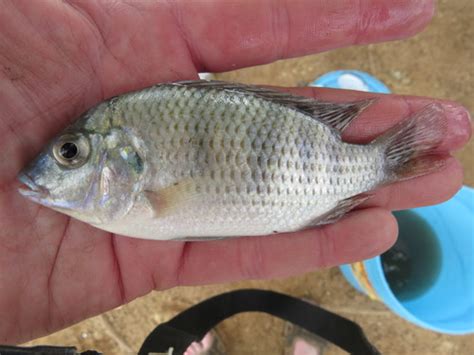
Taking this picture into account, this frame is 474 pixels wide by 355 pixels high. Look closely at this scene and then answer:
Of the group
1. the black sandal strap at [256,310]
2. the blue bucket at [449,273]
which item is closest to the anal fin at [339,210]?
the blue bucket at [449,273]

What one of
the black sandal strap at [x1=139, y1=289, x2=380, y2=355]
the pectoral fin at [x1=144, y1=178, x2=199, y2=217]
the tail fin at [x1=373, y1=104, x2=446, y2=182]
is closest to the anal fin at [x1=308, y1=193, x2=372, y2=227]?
the tail fin at [x1=373, y1=104, x2=446, y2=182]

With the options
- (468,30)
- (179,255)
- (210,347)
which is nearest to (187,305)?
(210,347)

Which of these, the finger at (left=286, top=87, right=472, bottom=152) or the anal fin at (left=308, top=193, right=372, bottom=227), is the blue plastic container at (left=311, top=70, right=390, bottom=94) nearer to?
the finger at (left=286, top=87, right=472, bottom=152)

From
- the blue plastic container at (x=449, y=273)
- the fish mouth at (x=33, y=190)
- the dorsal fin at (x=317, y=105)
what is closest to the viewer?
the fish mouth at (x=33, y=190)

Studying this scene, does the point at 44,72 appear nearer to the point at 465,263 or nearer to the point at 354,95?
Result: the point at 354,95

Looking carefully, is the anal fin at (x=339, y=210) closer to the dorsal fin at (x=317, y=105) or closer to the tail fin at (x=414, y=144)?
the tail fin at (x=414, y=144)

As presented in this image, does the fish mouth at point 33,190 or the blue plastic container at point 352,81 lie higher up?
the blue plastic container at point 352,81

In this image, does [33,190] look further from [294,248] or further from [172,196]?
[294,248]
